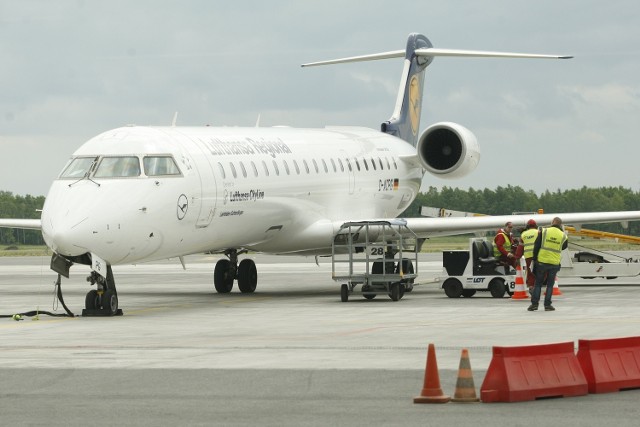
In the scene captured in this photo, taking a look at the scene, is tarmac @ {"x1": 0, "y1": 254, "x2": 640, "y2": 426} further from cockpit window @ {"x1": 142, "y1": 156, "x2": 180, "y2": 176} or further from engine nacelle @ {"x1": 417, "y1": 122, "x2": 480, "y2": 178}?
engine nacelle @ {"x1": 417, "y1": 122, "x2": 480, "y2": 178}

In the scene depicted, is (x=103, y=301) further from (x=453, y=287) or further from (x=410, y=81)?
(x=410, y=81)

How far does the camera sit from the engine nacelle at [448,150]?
34.2 metres

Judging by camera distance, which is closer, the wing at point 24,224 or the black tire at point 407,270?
the black tire at point 407,270

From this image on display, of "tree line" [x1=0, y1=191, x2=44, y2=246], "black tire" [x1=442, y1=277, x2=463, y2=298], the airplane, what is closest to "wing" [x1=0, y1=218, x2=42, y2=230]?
the airplane

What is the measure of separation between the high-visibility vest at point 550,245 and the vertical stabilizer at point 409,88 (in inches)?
582

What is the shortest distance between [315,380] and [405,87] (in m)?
26.0

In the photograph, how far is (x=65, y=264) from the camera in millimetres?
23234

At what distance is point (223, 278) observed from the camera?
103 feet

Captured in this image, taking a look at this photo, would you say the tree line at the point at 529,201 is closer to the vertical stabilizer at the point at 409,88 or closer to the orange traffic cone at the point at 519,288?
the vertical stabilizer at the point at 409,88

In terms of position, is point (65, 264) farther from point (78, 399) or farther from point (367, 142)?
point (367, 142)

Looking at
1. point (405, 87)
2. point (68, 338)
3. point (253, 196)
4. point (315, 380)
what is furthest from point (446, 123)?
point (315, 380)

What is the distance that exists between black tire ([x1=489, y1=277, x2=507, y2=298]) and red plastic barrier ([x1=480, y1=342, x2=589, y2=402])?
50.5 feet

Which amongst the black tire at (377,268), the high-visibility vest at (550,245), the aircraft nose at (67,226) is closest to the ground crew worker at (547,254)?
the high-visibility vest at (550,245)

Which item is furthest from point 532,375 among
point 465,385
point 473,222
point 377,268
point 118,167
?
point 473,222
